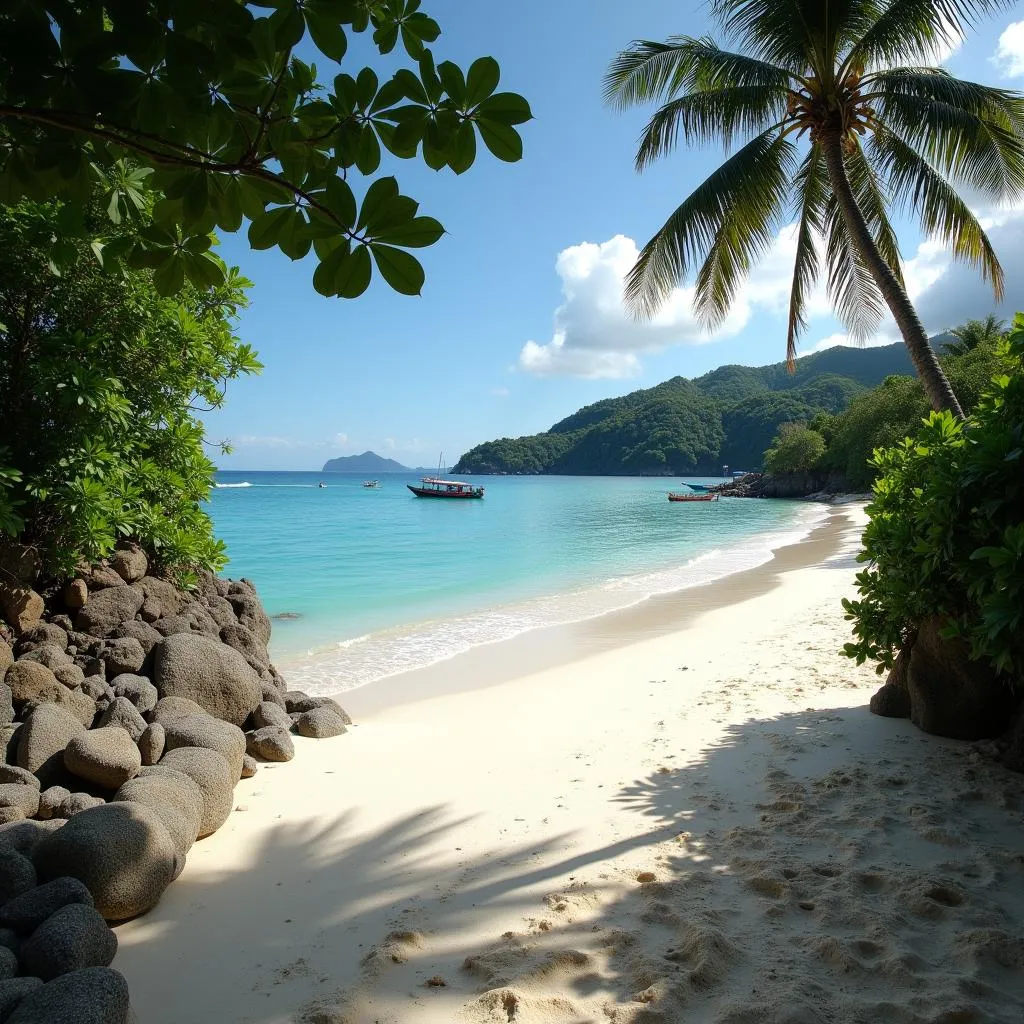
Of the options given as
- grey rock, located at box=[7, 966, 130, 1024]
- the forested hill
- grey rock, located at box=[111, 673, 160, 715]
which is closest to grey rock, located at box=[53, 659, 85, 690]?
grey rock, located at box=[111, 673, 160, 715]

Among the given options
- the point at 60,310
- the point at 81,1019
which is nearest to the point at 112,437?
the point at 60,310

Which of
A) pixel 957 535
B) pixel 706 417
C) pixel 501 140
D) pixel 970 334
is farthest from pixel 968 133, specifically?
pixel 706 417

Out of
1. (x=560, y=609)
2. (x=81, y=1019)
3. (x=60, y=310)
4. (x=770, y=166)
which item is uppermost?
(x=770, y=166)

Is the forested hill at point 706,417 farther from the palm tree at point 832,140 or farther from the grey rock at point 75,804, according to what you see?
the grey rock at point 75,804

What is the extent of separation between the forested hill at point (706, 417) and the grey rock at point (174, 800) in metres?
105

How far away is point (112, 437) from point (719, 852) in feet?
15.1

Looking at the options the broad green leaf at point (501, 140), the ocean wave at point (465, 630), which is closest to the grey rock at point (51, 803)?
the broad green leaf at point (501, 140)

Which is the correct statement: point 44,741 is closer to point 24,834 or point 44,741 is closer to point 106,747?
point 106,747

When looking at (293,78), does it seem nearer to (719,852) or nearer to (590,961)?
(590,961)

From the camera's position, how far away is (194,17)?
1.11 meters

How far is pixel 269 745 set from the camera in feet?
15.4

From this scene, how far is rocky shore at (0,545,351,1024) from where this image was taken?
2287 mm

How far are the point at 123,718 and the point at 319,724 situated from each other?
159 cm

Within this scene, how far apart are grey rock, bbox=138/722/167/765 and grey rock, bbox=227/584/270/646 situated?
2415 mm
